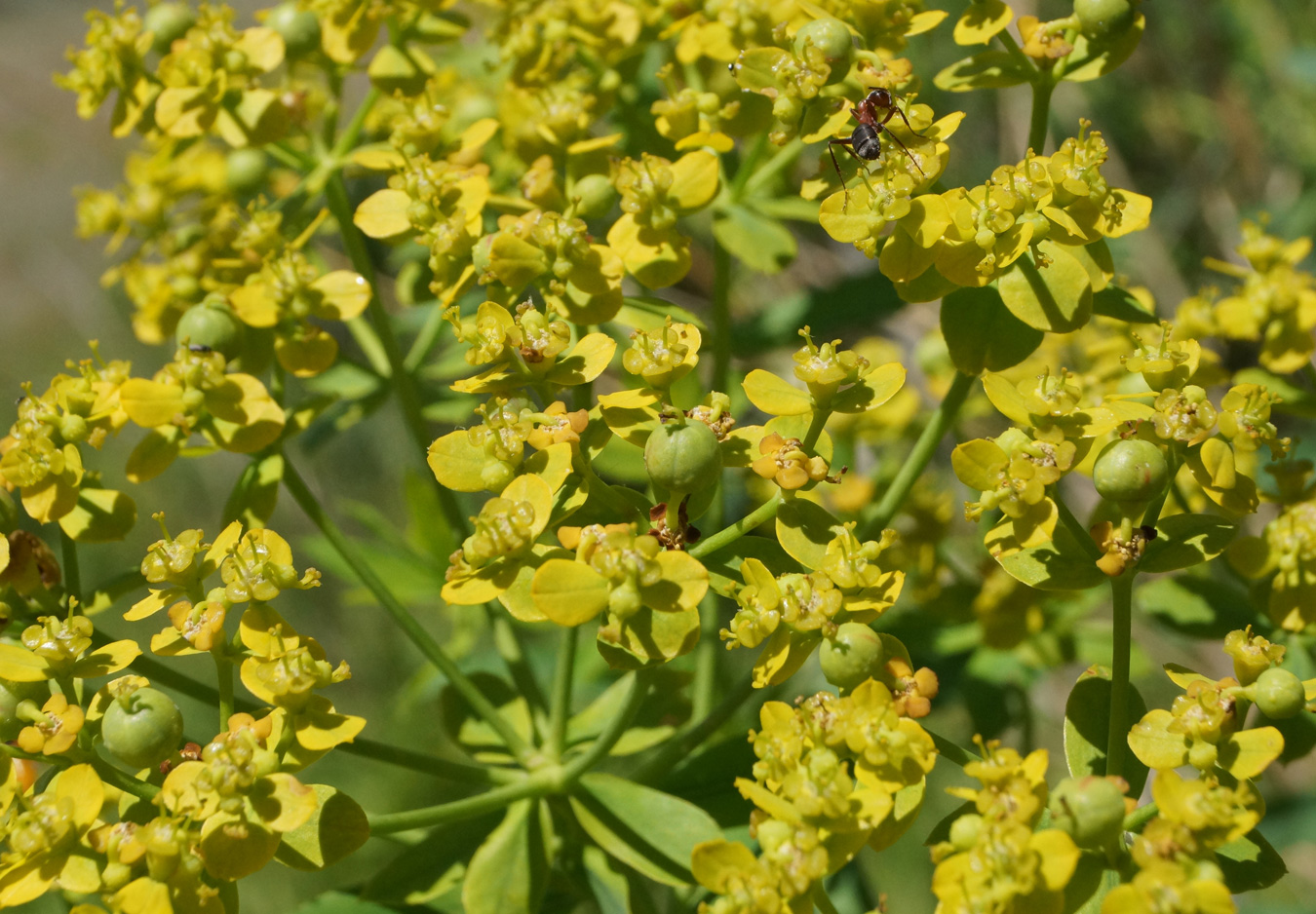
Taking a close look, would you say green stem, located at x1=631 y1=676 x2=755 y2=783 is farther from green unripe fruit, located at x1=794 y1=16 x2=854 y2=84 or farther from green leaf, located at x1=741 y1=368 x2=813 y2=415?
green unripe fruit, located at x1=794 y1=16 x2=854 y2=84

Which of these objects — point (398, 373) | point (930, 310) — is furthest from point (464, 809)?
point (930, 310)

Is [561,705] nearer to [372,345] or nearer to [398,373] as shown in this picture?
[398,373]

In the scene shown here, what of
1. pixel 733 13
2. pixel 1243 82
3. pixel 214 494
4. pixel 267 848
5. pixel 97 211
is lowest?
pixel 214 494

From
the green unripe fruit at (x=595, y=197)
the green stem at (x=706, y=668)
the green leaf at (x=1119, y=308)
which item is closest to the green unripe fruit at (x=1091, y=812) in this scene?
the green leaf at (x=1119, y=308)

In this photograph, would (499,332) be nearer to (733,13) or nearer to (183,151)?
(733,13)

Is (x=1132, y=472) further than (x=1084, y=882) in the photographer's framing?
Yes

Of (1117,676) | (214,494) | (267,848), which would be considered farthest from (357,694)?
(1117,676)
